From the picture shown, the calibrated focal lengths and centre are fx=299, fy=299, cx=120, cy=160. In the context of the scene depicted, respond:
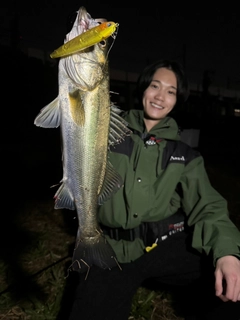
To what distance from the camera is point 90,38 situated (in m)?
1.42

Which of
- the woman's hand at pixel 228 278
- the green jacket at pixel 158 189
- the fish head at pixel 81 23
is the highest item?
the fish head at pixel 81 23

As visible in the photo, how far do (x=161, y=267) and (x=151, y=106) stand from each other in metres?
1.62

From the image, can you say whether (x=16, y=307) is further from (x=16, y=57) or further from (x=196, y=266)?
(x=16, y=57)

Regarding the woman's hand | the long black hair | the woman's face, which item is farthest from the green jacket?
the long black hair

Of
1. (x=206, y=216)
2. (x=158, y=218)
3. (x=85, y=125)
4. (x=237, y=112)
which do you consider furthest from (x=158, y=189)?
(x=237, y=112)

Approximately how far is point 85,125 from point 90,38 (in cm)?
59

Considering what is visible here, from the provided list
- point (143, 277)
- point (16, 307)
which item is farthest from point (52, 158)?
point (143, 277)

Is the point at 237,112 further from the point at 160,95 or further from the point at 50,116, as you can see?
the point at 50,116

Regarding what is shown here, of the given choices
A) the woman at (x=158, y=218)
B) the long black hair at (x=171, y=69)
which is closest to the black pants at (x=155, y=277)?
the woman at (x=158, y=218)

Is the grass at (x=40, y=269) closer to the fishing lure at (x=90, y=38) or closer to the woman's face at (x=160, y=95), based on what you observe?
the woman's face at (x=160, y=95)

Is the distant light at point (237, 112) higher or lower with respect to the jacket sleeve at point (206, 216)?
lower

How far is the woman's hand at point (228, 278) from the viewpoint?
2364 millimetres

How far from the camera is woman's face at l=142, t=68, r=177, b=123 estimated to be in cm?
306

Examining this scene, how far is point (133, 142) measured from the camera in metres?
2.93
